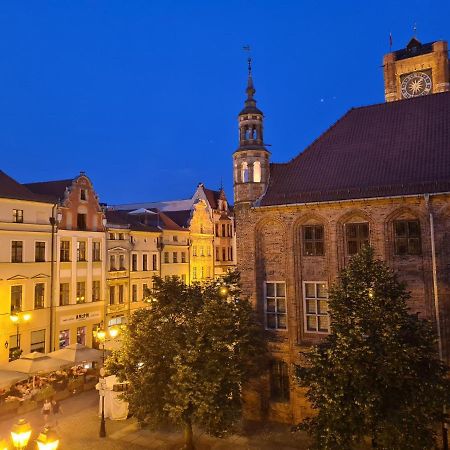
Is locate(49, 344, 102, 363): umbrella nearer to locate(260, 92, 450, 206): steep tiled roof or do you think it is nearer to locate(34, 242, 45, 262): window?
locate(34, 242, 45, 262): window

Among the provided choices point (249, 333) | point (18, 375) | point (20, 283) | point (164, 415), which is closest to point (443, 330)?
point (249, 333)

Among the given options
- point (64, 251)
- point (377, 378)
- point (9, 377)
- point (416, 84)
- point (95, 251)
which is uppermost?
point (416, 84)

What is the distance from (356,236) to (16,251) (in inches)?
994

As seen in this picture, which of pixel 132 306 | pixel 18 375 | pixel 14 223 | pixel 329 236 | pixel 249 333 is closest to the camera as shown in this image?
pixel 249 333

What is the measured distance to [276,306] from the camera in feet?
77.9

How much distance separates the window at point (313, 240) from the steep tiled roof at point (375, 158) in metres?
1.46

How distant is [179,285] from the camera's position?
2034 cm

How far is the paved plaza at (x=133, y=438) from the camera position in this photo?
1989 cm

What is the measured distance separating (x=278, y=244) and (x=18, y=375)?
626 inches

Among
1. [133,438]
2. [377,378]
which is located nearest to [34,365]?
[133,438]

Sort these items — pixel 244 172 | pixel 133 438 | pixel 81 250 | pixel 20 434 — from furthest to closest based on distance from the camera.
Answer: pixel 81 250 < pixel 244 172 < pixel 133 438 < pixel 20 434

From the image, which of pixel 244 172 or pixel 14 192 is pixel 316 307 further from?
pixel 14 192

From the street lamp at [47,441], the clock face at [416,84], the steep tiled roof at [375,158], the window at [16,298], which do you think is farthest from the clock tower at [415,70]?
the street lamp at [47,441]

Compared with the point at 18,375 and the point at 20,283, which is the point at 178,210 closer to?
the point at 20,283
